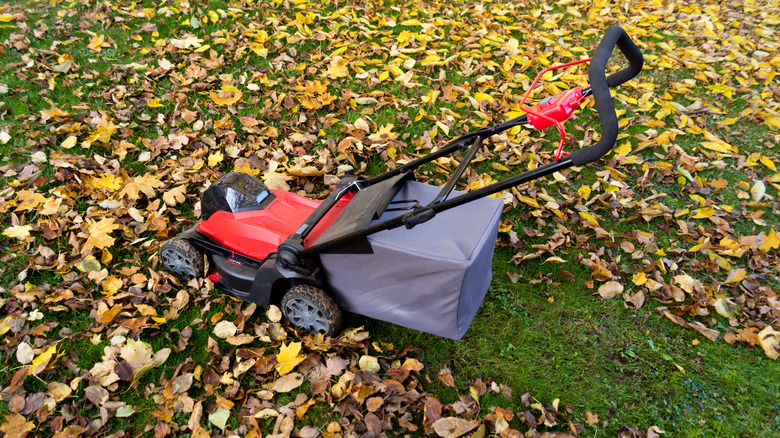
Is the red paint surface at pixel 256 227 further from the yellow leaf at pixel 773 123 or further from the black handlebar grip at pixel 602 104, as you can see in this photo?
the yellow leaf at pixel 773 123

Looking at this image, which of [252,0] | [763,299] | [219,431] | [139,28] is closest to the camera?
[219,431]

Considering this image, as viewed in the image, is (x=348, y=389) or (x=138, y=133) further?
(x=138, y=133)

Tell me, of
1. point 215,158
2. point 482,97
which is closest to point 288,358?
point 215,158

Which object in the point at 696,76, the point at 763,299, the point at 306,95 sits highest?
the point at 696,76

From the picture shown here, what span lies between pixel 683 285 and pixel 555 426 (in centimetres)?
135

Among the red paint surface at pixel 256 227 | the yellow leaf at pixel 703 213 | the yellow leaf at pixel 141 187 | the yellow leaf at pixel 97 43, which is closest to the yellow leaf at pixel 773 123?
the yellow leaf at pixel 703 213

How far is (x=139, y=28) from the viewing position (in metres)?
5.09

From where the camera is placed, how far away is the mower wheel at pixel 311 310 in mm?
2490

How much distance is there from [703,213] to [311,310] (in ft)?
9.51

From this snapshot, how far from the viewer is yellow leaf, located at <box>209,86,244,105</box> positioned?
4252 mm

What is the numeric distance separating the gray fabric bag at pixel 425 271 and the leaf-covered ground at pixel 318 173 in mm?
327

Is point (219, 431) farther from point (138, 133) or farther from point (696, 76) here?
point (696, 76)

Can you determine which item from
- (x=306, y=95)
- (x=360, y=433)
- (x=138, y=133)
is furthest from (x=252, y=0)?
(x=360, y=433)

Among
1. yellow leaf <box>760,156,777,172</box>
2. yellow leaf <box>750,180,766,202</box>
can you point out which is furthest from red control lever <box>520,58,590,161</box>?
yellow leaf <box>760,156,777,172</box>
